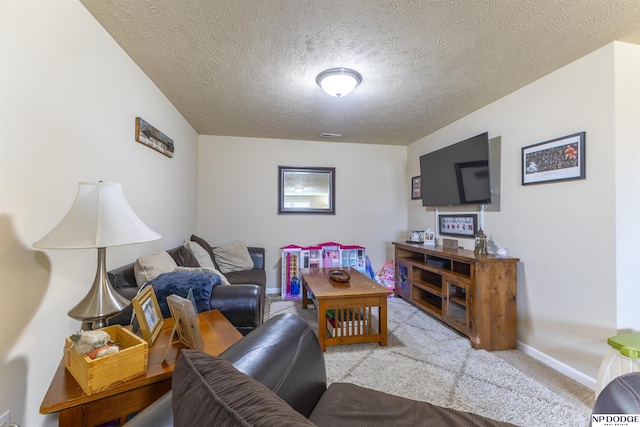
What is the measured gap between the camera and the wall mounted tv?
275cm

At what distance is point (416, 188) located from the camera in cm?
426

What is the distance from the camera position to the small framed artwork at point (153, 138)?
6.94 ft

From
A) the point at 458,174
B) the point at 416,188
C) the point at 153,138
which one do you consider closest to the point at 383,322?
the point at 458,174

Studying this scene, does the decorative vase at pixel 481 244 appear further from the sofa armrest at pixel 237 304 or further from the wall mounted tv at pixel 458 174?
the sofa armrest at pixel 237 304

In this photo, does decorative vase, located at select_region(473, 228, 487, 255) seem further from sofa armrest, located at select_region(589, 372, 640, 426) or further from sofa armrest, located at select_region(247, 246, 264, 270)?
sofa armrest, located at select_region(247, 246, 264, 270)

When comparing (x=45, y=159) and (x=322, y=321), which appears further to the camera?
(x=322, y=321)

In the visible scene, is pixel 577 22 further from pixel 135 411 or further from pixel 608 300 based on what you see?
pixel 135 411

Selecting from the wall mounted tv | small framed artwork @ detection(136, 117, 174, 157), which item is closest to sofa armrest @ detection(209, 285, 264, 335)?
small framed artwork @ detection(136, 117, 174, 157)

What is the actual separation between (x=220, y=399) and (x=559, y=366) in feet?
8.82

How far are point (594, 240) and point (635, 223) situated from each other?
24 cm

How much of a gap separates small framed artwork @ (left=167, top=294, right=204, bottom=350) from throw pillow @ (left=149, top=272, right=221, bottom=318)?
1.72ft

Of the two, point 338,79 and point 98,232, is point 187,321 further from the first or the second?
point 338,79

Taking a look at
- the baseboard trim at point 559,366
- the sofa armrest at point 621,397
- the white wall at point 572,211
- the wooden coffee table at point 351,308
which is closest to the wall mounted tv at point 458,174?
the white wall at point 572,211

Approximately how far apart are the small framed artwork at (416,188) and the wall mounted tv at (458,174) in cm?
39
